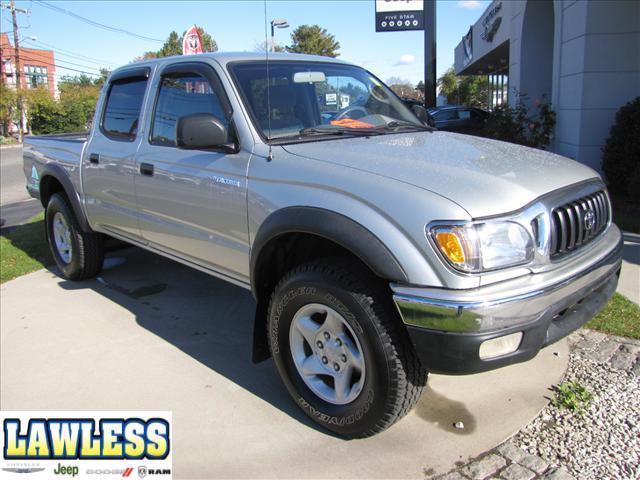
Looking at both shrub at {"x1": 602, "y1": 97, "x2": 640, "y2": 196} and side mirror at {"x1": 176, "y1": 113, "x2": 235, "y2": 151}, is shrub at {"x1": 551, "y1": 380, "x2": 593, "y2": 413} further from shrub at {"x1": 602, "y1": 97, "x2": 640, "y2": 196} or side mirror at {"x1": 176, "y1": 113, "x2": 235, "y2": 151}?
shrub at {"x1": 602, "y1": 97, "x2": 640, "y2": 196}

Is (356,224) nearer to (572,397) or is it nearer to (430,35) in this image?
(572,397)

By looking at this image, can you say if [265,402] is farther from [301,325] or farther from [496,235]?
[496,235]

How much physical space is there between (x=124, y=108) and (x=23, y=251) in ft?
10.9

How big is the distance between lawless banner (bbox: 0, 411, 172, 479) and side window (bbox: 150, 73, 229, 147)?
1836 millimetres

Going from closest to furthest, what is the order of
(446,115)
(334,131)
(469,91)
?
(334,131) < (446,115) < (469,91)

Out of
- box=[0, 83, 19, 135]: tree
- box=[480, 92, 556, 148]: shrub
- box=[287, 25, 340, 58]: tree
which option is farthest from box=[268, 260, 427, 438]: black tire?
box=[287, 25, 340, 58]: tree

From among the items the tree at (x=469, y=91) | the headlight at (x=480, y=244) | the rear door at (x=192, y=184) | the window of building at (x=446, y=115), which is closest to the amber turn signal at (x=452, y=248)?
the headlight at (x=480, y=244)

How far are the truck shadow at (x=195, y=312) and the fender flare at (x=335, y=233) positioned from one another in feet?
3.01

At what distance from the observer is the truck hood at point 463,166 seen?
2.47 m

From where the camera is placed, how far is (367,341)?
101 inches

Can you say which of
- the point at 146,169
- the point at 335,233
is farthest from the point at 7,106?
the point at 335,233

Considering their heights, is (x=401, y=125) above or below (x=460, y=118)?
below

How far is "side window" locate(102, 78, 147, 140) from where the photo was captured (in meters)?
4.40

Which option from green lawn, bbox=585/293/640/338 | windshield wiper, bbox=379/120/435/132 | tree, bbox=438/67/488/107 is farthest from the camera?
tree, bbox=438/67/488/107
